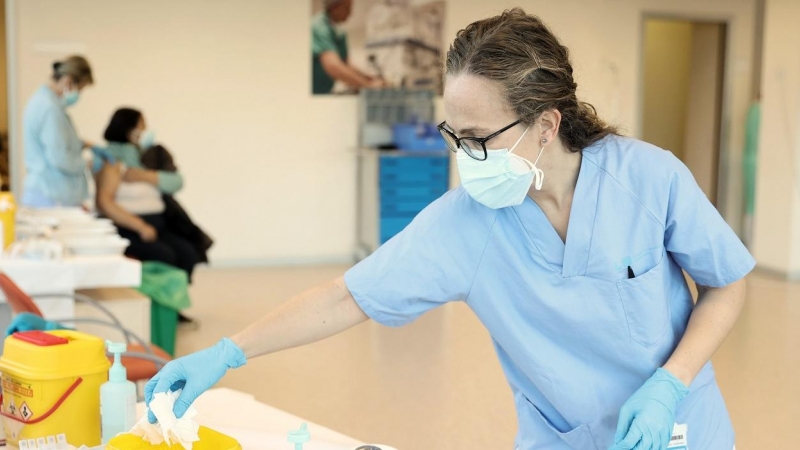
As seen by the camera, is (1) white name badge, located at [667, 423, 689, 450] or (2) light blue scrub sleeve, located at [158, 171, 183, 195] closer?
(1) white name badge, located at [667, 423, 689, 450]

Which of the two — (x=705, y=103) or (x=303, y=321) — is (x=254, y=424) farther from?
(x=705, y=103)

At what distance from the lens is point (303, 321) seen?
1538mm

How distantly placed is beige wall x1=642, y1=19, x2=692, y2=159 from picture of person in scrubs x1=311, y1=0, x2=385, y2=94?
172 inches

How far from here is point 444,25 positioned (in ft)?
24.4

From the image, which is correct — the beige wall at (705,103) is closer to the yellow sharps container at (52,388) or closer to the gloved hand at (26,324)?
the gloved hand at (26,324)

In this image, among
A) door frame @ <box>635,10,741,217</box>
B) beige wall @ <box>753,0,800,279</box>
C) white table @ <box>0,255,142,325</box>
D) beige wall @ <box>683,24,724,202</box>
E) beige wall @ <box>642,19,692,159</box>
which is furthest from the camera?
beige wall @ <box>642,19,692,159</box>

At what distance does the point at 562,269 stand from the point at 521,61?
356 millimetres

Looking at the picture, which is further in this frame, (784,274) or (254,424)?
(784,274)

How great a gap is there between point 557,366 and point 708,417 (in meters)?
0.29

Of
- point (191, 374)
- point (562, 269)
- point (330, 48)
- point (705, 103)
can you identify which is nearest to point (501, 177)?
point (562, 269)

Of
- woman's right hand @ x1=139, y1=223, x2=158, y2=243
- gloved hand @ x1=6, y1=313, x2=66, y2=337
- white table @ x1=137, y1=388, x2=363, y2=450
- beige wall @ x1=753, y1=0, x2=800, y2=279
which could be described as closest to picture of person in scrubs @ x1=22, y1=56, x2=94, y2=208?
woman's right hand @ x1=139, y1=223, x2=158, y2=243

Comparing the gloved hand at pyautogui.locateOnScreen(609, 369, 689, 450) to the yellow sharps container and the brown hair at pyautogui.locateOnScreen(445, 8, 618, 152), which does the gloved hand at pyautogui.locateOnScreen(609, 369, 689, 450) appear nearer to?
the brown hair at pyautogui.locateOnScreen(445, 8, 618, 152)

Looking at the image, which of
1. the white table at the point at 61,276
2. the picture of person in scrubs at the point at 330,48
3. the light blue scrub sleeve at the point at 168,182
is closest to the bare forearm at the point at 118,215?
the light blue scrub sleeve at the point at 168,182

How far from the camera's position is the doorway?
29.5ft
